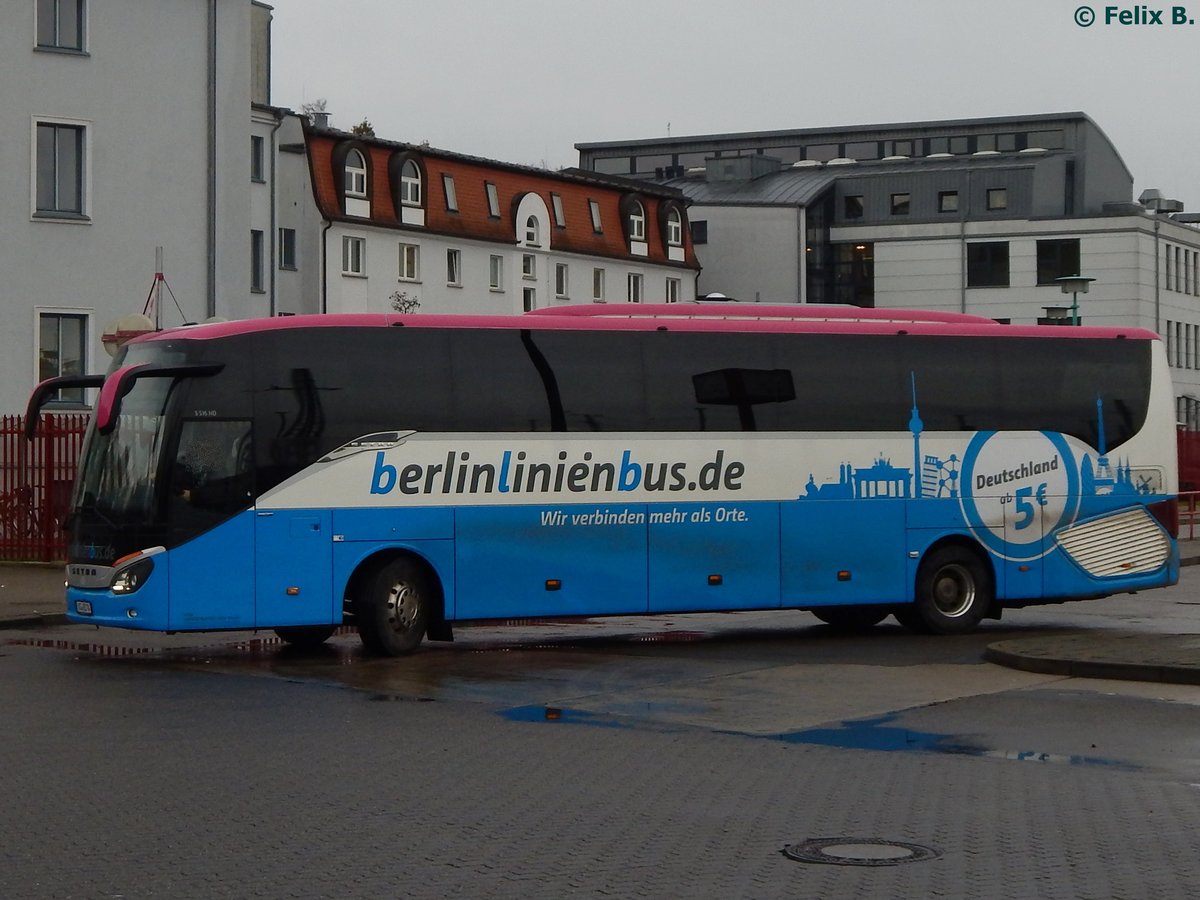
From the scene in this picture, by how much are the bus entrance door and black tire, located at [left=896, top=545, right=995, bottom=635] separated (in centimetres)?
665

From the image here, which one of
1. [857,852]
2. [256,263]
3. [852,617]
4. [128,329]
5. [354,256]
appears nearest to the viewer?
[857,852]

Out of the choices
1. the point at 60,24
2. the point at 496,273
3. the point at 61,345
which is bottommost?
the point at 61,345

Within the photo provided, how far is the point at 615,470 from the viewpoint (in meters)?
19.2

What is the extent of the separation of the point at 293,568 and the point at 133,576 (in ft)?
4.70

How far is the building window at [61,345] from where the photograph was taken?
3728 cm

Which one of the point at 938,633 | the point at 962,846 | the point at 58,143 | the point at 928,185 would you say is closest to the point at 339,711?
the point at 962,846

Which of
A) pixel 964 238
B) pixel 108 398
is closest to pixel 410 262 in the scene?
pixel 964 238

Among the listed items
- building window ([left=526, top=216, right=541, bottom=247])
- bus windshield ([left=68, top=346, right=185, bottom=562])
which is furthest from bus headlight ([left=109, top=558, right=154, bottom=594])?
building window ([left=526, top=216, right=541, bottom=247])

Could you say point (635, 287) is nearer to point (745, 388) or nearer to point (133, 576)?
point (745, 388)

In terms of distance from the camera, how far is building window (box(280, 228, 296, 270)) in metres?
61.9

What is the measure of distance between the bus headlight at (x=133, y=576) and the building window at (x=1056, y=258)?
74.8 meters

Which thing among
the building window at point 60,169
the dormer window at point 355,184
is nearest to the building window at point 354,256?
the dormer window at point 355,184

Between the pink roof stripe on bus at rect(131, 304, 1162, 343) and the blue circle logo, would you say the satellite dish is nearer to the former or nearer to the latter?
the pink roof stripe on bus at rect(131, 304, 1162, 343)

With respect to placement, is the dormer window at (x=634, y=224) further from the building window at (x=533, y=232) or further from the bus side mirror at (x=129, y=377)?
the bus side mirror at (x=129, y=377)
